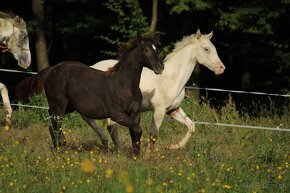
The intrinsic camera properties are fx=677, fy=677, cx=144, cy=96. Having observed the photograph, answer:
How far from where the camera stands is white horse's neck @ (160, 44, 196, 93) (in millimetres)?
10844

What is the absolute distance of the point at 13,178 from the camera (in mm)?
7613

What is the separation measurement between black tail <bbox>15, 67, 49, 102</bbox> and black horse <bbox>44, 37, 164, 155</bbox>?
334 mm

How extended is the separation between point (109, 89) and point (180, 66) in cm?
187

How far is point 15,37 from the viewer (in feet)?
39.6

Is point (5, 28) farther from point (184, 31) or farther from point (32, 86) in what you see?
point (184, 31)

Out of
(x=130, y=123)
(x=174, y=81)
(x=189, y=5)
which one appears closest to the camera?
(x=130, y=123)

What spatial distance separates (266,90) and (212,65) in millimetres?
14655

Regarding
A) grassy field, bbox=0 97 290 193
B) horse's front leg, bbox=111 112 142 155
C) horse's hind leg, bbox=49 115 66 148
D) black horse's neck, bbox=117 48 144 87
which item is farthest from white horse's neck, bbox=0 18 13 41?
horse's front leg, bbox=111 112 142 155

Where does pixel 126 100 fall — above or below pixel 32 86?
above

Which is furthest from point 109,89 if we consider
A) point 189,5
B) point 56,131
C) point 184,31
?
point 184,31

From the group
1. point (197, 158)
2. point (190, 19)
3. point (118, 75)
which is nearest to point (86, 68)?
point (118, 75)

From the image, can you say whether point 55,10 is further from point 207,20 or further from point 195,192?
point 195,192

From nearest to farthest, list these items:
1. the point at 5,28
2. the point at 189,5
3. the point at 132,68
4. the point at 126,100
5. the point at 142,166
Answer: the point at 142,166 → the point at 126,100 → the point at 132,68 → the point at 5,28 → the point at 189,5

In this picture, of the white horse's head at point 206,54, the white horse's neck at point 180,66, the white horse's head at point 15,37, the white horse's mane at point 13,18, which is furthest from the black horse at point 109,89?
the white horse's mane at point 13,18
